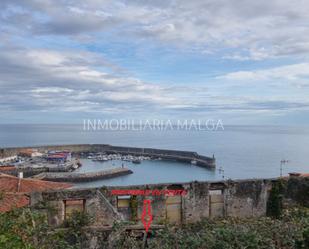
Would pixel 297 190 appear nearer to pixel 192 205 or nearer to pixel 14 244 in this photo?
pixel 192 205

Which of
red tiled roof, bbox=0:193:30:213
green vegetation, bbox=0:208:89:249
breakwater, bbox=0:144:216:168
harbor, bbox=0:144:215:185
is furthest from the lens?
breakwater, bbox=0:144:216:168

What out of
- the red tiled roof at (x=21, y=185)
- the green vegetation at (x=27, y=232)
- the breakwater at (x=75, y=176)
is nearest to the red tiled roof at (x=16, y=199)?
the red tiled roof at (x=21, y=185)

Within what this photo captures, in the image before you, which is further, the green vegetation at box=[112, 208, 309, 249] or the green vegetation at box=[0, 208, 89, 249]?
the green vegetation at box=[112, 208, 309, 249]

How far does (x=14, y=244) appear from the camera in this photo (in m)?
6.00

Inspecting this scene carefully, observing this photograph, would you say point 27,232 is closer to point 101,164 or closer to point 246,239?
point 246,239

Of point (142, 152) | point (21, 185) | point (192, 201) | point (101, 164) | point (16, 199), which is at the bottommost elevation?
point (101, 164)

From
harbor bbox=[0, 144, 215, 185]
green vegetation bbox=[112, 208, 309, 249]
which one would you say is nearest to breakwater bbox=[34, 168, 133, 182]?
harbor bbox=[0, 144, 215, 185]

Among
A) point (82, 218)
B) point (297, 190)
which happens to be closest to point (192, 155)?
point (297, 190)

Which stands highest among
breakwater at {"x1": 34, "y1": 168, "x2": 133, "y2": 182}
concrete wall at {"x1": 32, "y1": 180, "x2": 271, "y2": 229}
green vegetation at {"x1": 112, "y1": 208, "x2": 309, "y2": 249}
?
green vegetation at {"x1": 112, "y1": 208, "x2": 309, "y2": 249}

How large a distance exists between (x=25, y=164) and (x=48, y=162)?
6368mm

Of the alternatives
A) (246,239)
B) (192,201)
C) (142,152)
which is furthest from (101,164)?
(246,239)

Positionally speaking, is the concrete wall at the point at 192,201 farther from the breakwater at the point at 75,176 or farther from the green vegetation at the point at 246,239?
the breakwater at the point at 75,176

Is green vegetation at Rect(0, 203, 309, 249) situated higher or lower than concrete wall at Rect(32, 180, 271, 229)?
higher

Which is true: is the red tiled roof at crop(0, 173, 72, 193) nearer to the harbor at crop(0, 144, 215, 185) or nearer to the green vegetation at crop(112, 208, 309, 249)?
the green vegetation at crop(112, 208, 309, 249)
